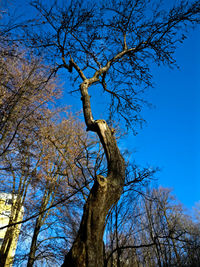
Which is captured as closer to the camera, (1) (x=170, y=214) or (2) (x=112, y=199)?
(2) (x=112, y=199)

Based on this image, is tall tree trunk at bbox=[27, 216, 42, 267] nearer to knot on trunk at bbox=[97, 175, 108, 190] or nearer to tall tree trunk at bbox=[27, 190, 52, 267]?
tall tree trunk at bbox=[27, 190, 52, 267]

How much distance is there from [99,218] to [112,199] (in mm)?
298

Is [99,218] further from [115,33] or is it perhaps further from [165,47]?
[115,33]

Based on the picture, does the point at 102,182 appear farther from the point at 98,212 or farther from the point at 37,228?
the point at 37,228

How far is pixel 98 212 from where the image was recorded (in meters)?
1.70

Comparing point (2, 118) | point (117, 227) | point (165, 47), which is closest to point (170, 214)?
point (117, 227)

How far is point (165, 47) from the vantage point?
13.6ft

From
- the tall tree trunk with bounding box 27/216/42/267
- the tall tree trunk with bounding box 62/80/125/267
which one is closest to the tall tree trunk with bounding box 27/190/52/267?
the tall tree trunk with bounding box 27/216/42/267

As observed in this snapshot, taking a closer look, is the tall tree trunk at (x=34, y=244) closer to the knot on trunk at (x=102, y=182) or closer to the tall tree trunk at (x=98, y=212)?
the tall tree trunk at (x=98, y=212)

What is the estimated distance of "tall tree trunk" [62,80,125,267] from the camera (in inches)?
57.8

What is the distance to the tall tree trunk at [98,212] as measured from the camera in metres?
1.47

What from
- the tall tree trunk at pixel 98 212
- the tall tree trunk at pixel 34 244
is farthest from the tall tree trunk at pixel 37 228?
the tall tree trunk at pixel 98 212

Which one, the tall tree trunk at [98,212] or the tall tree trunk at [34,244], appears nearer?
the tall tree trunk at [98,212]

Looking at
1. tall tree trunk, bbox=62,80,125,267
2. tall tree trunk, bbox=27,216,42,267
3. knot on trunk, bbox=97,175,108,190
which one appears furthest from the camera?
tall tree trunk, bbox=27,216,42,267
